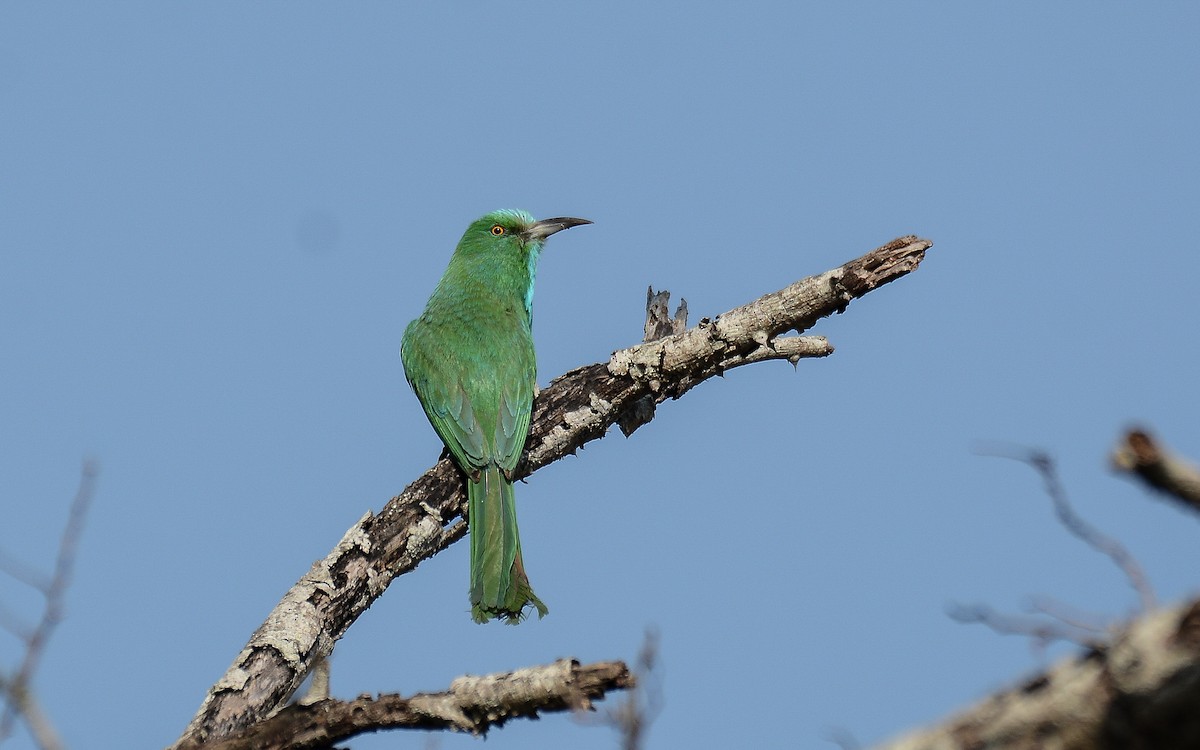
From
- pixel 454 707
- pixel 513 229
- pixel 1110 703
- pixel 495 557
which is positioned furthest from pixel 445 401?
pixel 1110 703

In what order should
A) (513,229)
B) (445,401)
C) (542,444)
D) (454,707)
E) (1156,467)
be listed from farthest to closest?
1. (513,229)
2. (445,401)
3. (542,444)
4. (454,707)
5. (1156,467)

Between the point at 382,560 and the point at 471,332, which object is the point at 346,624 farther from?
the point at 471,332

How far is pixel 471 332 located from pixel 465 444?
3.11 ft

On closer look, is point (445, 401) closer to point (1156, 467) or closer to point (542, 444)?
point (542, 444)

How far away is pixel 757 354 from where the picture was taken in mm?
4660

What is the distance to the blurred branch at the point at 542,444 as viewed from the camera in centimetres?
396

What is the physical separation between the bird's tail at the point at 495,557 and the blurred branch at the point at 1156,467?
3.55 m

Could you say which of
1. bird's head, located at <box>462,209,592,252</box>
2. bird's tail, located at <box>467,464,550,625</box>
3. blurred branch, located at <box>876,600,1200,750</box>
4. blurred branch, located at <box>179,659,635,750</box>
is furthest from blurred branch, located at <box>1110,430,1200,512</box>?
bird's head, located at <box>462,209,592,252</box>

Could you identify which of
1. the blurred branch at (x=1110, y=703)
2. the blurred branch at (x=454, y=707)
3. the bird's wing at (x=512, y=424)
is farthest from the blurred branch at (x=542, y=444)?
the blurred branch at (x=1110, y=703)

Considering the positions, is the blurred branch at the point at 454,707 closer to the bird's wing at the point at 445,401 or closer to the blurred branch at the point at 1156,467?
the blurred branch at the point at 1156,467

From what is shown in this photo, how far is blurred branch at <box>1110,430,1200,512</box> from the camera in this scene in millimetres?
1362

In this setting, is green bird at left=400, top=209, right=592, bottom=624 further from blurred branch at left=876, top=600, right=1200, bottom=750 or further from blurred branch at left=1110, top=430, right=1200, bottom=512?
blurred branch at left=1110, top=430, right=1200, bottom=512

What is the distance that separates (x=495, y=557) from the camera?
15.9ft

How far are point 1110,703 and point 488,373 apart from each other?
435 centimetres
